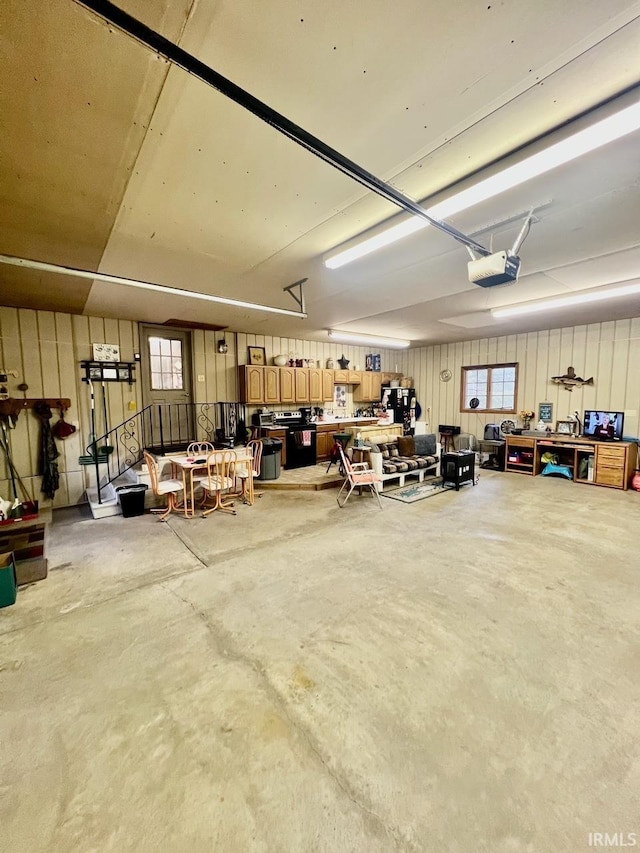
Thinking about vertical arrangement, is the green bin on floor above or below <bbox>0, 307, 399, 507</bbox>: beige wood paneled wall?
below

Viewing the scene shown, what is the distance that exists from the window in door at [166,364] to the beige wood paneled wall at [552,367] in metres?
6.22

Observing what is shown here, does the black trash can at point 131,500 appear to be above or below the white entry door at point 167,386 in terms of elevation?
below

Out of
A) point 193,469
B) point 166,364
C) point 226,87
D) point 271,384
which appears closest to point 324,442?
point 271,384

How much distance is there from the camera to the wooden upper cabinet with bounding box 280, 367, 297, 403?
7.20 m

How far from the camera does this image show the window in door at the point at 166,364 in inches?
237

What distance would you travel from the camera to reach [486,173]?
6.53 ft

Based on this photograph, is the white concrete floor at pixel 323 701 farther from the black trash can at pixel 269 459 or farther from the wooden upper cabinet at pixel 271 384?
the wooden upper cabinet at pixel 271 384

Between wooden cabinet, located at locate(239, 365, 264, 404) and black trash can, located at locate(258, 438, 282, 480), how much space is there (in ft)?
3.69

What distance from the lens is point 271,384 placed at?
7.03m

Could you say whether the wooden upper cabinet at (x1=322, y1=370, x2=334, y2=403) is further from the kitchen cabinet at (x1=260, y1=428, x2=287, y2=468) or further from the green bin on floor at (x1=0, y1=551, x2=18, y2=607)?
the green bin on floor at (x1=0, y1=551, x2=18, y2=607)

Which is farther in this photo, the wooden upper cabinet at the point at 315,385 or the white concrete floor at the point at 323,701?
the wooden upper cabinet at the point at 315,385

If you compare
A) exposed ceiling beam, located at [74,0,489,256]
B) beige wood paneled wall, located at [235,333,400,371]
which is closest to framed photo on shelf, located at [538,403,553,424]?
beige wood paneled wall, located at [235,333,400,371]

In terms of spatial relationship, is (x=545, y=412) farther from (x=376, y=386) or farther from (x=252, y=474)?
(x=252, y=474)

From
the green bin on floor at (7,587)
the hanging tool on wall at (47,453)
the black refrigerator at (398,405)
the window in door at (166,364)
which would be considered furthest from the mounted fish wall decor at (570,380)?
the hanging tool on wall at (47,453)
